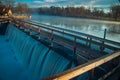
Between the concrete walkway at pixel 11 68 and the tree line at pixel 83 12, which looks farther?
the tree line at pixel 83 12

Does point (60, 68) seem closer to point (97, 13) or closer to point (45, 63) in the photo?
point (45, 63)

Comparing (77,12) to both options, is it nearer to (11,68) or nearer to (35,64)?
(11,68)

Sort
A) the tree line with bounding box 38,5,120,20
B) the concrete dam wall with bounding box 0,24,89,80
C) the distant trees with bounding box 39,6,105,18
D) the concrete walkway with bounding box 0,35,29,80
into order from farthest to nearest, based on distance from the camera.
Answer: the distant trees with bounding box 39,6,105,18 → the tree line with bounding box 38,5,120,20 → the concrete walkway with bounding box 0,35,29,80 → the concrete dam wall with bounding box 0,24,89,80

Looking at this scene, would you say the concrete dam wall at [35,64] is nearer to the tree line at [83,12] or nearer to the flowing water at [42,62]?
the flowing water at [42,62]

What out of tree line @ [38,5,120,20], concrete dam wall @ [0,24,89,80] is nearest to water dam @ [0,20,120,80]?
concrete dam wall @ [0,24,89,80]

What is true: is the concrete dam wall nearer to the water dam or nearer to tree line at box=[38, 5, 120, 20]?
the water dam

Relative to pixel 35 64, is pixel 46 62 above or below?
above

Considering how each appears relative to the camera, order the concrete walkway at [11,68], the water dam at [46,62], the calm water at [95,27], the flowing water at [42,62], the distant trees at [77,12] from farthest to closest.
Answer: the distant trees at [77,12], the calm water at [95,27], the concrete walkway at [11,68], the flowing water at [42,62], the water dam at [46,62]

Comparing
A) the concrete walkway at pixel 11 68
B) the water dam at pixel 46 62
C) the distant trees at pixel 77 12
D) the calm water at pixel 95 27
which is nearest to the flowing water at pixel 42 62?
the water dam at pixel 46 62

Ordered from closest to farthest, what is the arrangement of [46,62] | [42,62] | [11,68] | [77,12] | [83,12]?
[46,62], [42,62], [11,68], [83,12], [77,12]

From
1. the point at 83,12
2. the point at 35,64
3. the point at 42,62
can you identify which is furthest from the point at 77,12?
the point at 42,62

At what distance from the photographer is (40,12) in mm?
106125

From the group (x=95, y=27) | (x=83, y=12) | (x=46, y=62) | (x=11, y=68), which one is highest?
(x=83, y=12)

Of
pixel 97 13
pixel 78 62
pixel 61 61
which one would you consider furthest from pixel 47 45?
pixel 97 13
